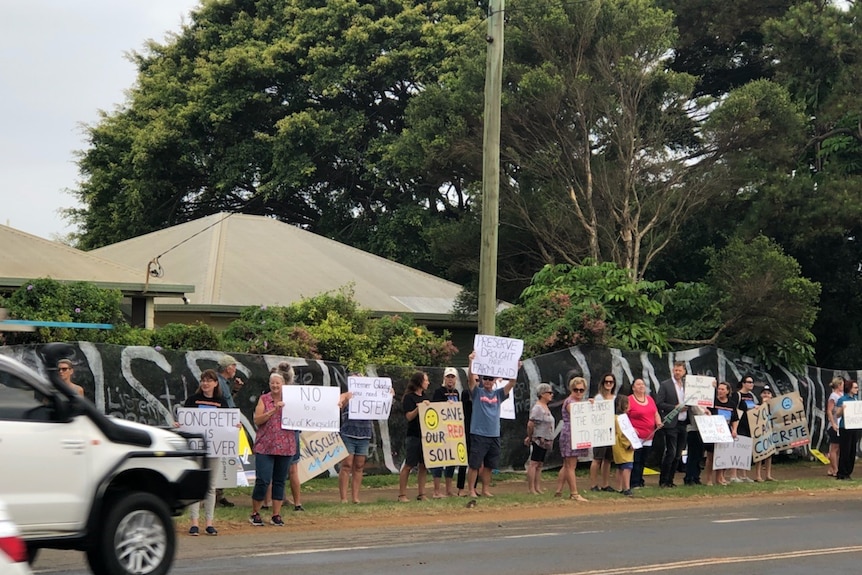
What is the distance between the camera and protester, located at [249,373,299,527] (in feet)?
42.5

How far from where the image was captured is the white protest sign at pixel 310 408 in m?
13.4

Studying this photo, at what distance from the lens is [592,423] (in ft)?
55.3

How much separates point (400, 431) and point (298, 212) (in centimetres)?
2293

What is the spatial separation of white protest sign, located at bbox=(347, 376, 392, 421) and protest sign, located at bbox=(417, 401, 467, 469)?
0.54 m

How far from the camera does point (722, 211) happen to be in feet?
91.0

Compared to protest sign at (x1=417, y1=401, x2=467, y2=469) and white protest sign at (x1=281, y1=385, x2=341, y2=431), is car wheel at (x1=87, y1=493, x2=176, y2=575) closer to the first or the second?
white protest sign at (x1=281, y1=385, x2=341, y2=431)

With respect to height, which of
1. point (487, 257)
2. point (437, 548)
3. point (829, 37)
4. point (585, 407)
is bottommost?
point (437, 548)

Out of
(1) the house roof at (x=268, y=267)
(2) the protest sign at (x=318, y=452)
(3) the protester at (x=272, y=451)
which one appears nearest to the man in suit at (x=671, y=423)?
(2) the protest sign at (x=318, y=452)

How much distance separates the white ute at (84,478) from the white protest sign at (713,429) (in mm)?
11286

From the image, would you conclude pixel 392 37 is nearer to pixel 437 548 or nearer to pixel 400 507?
pixel 400 507

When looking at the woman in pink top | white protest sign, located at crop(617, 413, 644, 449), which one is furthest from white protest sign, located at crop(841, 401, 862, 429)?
white protest sign, located at crop(617, 413, 644, 449)

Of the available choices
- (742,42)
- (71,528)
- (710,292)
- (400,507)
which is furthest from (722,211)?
(71,528)

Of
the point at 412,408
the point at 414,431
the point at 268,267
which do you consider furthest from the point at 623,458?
the point at 268,267

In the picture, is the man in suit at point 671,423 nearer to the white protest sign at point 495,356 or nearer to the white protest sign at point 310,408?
the white protest sign at point 495,356
